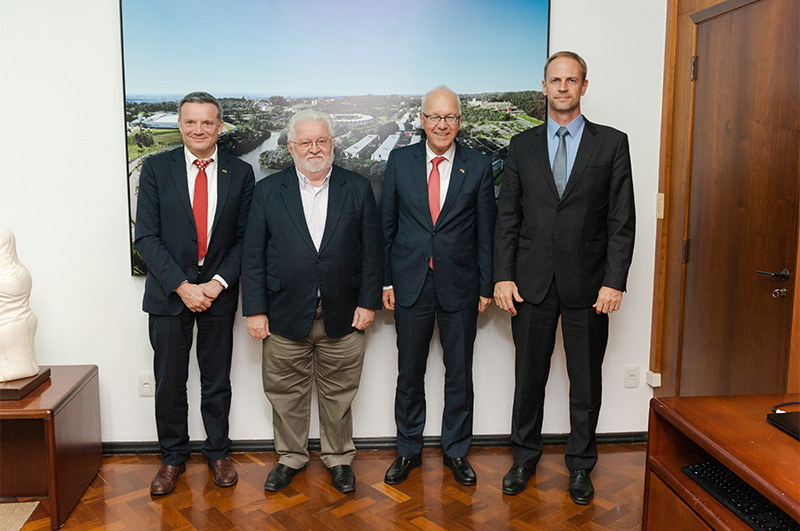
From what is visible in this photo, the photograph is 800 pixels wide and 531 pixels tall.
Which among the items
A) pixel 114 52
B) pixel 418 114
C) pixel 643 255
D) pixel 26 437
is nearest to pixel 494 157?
pixel 418 114

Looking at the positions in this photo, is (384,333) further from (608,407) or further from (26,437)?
(26,437)

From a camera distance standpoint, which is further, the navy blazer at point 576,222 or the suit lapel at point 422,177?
the suit lapel at point 422,177

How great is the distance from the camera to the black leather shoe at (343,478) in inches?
A: 116

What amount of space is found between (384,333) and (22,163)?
6.54ft

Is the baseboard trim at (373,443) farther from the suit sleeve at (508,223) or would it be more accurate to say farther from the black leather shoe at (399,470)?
the suit sleeve at (508,223)

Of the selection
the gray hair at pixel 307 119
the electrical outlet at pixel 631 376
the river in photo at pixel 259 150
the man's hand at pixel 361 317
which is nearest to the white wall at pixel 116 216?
the electrical outlet at pixel 631 376

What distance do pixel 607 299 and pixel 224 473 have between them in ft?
6.39

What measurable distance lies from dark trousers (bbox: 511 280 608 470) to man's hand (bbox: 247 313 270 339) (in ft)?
3.83

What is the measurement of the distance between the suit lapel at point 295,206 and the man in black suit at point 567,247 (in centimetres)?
87

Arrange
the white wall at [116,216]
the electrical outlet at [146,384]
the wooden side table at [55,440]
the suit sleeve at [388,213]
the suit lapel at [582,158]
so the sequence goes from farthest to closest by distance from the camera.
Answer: the electrical outlet at [146,384] → the white wall at [116,216] → the suit sleeve at [388,213] → the suit lapel at [582,158] → the wooden side table at [55,440]

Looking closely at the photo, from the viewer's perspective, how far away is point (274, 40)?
3.20 metres

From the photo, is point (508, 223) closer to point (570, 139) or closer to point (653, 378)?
point (570, 139)

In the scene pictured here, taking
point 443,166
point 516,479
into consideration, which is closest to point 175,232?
point 443,166

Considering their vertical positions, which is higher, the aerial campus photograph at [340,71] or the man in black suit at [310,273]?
the aerial campus photograph at [340,71]
